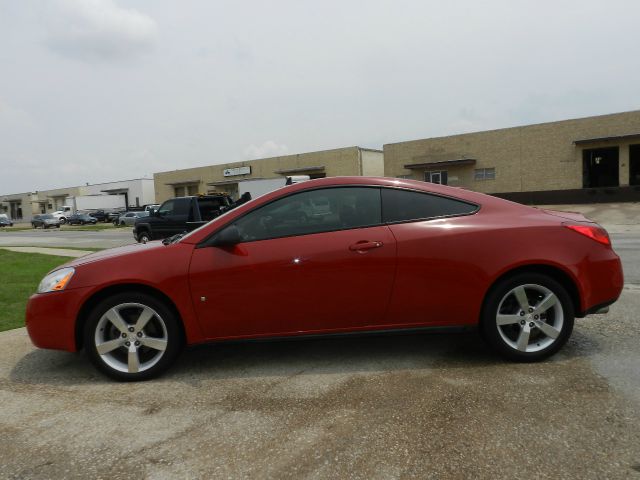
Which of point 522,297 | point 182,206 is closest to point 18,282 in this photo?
point 182,206

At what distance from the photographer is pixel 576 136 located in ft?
97.7

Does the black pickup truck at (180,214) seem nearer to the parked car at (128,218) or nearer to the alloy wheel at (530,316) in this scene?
the alloy wheel at (530,316)

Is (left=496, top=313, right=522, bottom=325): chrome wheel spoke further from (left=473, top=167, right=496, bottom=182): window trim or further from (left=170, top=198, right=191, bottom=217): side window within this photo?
(left=473, top=167, right=496, bottom=182): window trim

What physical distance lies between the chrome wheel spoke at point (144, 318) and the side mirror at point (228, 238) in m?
0.69

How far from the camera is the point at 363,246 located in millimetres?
3613

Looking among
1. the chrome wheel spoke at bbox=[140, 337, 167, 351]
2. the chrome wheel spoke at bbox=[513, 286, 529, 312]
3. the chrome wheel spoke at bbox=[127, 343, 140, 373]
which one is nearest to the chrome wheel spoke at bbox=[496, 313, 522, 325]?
the chrome wheel spoke at bbox=[513, 286, 529, 312]

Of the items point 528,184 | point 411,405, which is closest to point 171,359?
point 411,405

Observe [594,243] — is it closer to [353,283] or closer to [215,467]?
[353,283]

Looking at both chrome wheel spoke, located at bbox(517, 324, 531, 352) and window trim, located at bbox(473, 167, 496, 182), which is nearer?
chrome wheel spoke, located at bbox(517, 324, 531, 352)

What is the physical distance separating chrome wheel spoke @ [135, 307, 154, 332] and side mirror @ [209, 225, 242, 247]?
69 cm

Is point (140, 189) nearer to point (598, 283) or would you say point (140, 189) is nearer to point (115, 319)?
point (115, 319)

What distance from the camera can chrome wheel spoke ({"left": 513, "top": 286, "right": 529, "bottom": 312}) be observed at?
3699mm

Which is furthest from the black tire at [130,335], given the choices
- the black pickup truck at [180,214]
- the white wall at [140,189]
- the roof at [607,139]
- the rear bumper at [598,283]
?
the white wall at [140,189]

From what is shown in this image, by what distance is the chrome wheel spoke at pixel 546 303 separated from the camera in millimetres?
3709
